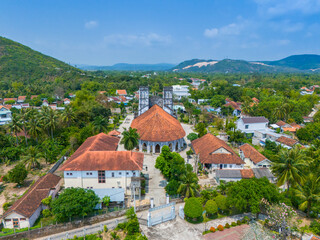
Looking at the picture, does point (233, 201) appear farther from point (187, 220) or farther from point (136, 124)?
point (136, 124)

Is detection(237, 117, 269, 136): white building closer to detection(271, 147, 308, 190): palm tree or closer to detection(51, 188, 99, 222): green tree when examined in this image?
detection(271, 147, 308, 190): palm tree

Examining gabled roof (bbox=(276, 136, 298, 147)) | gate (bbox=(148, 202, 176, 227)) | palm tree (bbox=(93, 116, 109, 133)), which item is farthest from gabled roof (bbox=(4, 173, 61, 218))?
gabled roof (bbox=(276, 136, 298, 147))

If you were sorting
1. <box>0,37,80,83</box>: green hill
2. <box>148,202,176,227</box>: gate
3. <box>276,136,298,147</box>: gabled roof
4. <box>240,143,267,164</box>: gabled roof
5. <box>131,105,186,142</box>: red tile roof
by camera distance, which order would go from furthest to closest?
<box>0,37,80,83</box>: green hill < <box>276,136,298,147</box>: gabled roof < <box>131,105,186,142</box>: red tile roof < <box>240,143,267,164</box>: gabled roof < <box>148,202,176,227</box>: gate

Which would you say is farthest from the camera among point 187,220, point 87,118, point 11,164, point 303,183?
point 87,118

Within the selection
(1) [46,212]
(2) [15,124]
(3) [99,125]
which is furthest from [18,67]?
(1) [46,212]

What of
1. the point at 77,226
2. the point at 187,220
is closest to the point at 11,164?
the point at 77,226

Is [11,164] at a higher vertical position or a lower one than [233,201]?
lower
